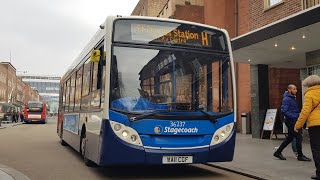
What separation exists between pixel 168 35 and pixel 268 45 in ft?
22.9

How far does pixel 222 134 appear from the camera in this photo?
811 cm

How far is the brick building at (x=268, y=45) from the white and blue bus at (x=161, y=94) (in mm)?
4058

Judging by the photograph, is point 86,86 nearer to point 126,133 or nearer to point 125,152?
point 126,133

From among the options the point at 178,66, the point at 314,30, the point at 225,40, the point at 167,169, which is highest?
the point at 314,30

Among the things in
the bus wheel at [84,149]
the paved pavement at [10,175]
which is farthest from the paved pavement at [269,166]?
the paved pavement at [10,175]

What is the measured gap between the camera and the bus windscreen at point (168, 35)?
801 cm

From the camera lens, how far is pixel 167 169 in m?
9.48

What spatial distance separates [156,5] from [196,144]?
145 feet

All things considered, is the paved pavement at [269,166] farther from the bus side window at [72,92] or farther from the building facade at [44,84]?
the building facade at [44,84]

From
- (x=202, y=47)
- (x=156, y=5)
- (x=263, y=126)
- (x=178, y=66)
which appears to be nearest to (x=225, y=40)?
(x=202, y=47)

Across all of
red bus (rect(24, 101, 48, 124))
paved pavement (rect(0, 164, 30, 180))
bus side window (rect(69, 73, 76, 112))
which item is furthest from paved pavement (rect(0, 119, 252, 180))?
red bus (rect(24, 101, 48, 124))

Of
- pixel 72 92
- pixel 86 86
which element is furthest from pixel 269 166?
pixel 72 92

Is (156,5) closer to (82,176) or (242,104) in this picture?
(242,104)

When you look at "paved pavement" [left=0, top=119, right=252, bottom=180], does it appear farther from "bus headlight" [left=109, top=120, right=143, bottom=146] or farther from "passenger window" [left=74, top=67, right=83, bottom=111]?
"passenger window" [left=74, top=67, right=83, bottom=111]
